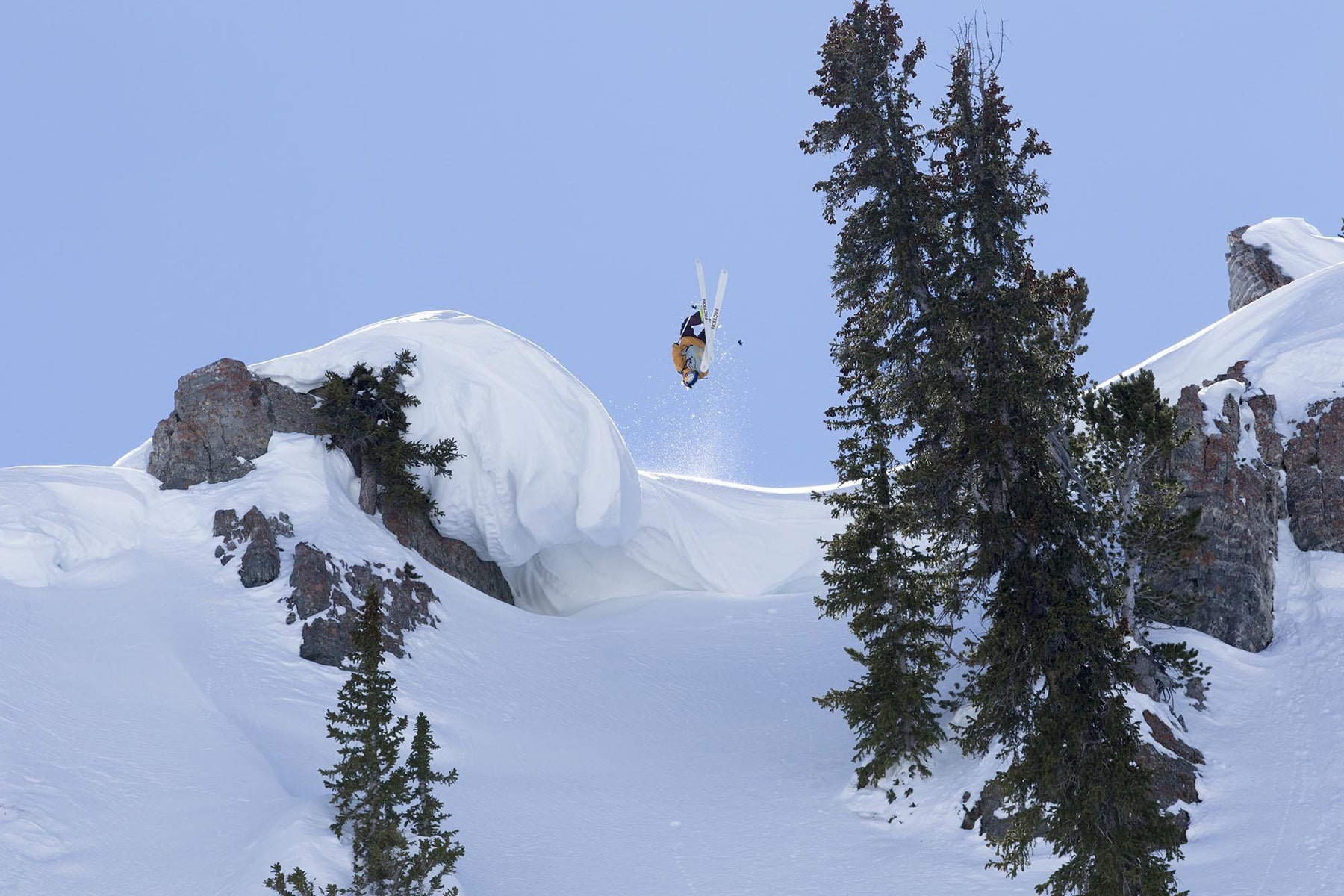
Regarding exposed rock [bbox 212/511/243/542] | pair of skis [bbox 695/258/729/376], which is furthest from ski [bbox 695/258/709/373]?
exposed rock [bbox 212/511/243/542]

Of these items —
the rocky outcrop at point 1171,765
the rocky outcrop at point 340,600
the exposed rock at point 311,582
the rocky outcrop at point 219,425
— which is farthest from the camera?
the rocky outcrop at point 219,425

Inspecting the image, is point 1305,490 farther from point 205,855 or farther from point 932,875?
point 205,855

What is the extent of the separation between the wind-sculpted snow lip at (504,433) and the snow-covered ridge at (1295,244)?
30.4m

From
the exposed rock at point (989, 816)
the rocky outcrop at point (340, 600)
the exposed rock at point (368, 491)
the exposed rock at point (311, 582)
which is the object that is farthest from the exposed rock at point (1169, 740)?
the exposed rock at point (368, 491)

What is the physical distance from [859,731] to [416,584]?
46.6 feet

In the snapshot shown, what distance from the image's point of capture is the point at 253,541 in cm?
3008

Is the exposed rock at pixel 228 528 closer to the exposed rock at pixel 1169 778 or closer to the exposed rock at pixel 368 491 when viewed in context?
the exposed rock at pixel 368 491

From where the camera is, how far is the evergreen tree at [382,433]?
3453 centimetres

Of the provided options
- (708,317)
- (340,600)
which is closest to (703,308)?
(708,317)

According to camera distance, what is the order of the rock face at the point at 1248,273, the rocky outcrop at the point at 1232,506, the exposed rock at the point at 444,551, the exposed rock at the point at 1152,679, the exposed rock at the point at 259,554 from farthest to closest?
the rock face at the point at 1248,273 < the exposed rock at the point at 444,551 < the exposed rock at the point at 259,554 < the rocky outcrop at the point at 1232,506 < the exposed rock at the point at 1152,679

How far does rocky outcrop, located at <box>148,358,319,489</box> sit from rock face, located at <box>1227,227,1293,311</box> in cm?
3950

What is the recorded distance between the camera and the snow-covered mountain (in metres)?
19.5

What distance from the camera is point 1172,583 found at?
2680 centimetres

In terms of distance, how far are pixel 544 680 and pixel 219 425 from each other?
12.9 m
